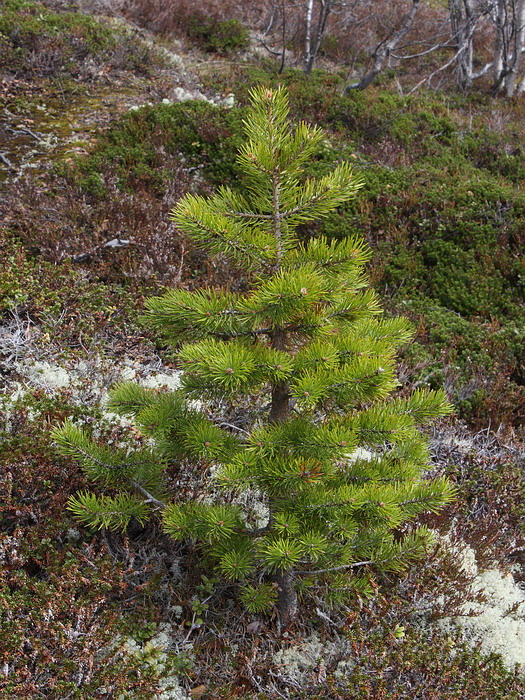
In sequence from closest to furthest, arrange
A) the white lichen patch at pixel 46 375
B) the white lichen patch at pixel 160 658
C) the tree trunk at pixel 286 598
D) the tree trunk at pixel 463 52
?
the white lichen patch at pixel 160 658 → the tree trunk at pixel 286 598 → the white lichen patch at pixel 46 375 → the tree trunk at pixel 463 52

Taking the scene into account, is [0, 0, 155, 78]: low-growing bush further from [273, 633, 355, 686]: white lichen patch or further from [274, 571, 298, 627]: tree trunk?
[273, 633, 355, 686]: white lichen patch

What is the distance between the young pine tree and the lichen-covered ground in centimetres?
47

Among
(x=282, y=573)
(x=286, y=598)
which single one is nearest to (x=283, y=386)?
(x=282, y=573)

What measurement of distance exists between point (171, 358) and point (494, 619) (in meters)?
3.02

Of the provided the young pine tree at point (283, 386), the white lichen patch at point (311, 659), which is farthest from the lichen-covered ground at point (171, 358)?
the young pine tree at point (283, 386)

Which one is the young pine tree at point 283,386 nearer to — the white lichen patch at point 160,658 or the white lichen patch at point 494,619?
the white lichen patch at point 160,658

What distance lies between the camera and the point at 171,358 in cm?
466

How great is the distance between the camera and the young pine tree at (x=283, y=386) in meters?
2.40

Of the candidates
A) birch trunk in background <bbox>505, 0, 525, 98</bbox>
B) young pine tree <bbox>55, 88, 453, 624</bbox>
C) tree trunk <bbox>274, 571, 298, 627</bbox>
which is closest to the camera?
young pine tree <bbox>55, 88, 453, 624</bbox>

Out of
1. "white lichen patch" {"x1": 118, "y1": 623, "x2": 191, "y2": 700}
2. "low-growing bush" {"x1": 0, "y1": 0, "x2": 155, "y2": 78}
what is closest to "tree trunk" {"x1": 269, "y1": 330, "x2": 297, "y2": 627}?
"white lichen patch" {"x1": 118, "y1": 623, "x2": 191, "y2": 700}

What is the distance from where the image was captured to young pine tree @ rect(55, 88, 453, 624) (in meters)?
2.40

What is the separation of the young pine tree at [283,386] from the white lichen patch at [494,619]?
962 millimetres

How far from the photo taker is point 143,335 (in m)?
5.17

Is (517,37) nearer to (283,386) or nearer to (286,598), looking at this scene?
(283,386)
